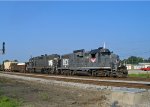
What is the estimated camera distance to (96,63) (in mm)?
36781

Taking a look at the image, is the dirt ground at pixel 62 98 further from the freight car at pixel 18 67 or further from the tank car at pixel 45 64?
the freight car at pixel 18 67

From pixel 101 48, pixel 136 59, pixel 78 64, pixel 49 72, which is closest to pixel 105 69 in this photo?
pixel 101 48

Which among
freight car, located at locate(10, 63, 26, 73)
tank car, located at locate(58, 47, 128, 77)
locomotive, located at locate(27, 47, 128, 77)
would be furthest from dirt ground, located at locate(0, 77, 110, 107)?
freight car, located at locate(10, 63, 26, 73)

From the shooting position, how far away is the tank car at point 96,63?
113 feet

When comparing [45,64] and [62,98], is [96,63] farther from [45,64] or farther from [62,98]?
[62,98]

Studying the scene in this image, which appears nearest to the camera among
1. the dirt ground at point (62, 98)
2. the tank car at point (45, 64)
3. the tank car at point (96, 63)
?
the dirt ground at point (62, 98)

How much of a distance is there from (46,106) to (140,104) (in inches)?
175

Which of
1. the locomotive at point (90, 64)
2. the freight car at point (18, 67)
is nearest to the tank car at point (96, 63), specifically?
the locomotive at point (90, 64)

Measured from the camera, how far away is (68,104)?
43.3ft

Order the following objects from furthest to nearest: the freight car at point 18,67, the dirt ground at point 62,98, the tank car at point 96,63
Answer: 1. the freight car at point 18,67
2. the tank car at point 96,63
3. the dirt ground at point 62,98

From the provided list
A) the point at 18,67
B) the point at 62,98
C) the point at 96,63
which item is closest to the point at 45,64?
the point at 96,63

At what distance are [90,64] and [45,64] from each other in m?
18.4

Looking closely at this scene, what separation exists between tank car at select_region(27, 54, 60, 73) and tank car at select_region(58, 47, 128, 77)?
662cm

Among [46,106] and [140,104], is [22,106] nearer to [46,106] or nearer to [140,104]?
[46,106]
